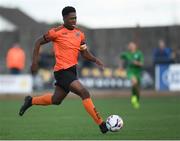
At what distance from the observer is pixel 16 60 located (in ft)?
120

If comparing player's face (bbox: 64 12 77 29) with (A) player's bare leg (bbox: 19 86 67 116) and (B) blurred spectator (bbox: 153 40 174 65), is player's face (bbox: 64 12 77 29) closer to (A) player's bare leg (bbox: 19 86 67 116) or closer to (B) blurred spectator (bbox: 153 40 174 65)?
(A) player's bare leg (bbox: 19 86 67 116)

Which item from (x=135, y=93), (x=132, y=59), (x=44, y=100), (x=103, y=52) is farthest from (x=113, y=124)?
(x=103, y=52)

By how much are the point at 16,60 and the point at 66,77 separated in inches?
873

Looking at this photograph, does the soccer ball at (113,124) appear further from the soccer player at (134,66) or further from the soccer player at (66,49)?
the soccer player at (134,66)

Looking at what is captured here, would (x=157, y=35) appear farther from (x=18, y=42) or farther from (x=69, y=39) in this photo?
(x=69, y=39)

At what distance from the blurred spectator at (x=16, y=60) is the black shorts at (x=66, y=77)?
2147 centimetres

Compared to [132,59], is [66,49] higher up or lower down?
higher up

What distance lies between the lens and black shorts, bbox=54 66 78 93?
14.5 m

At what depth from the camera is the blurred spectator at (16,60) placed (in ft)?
119

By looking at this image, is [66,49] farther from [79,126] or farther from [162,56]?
[162,56]

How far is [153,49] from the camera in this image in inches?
1455

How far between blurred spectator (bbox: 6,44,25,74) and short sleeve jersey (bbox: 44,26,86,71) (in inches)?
844

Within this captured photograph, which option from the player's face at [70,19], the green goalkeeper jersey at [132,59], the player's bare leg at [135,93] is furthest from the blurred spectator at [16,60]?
the player's face at [70,19]

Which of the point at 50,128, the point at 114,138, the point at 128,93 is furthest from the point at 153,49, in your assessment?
the point at 114,138
